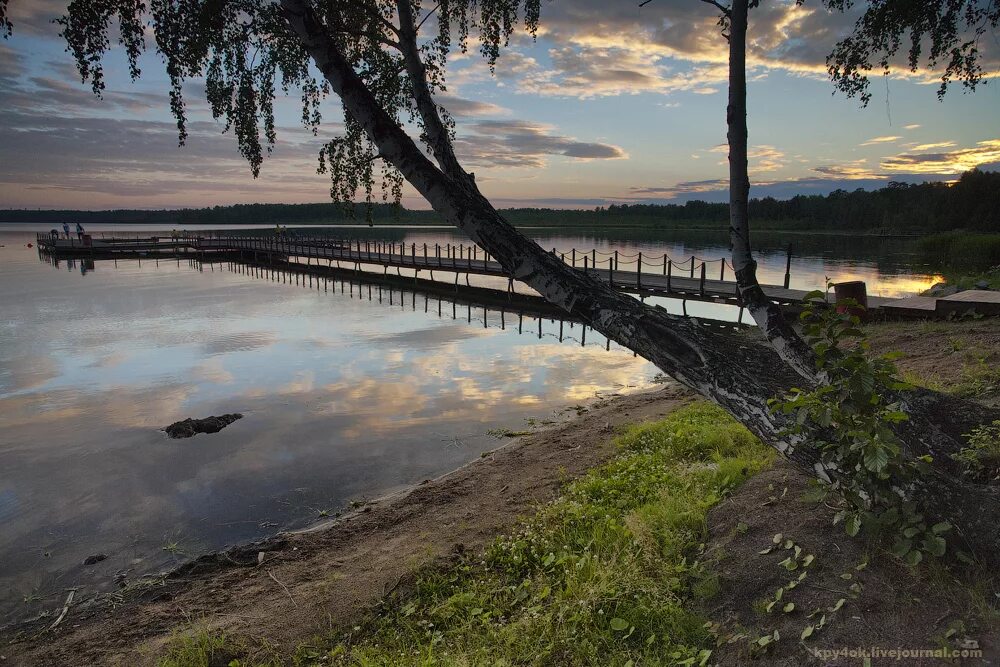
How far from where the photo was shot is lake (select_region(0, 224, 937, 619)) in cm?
775

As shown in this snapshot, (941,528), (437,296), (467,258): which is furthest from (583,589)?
(467,258)

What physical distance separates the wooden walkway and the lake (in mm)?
2297

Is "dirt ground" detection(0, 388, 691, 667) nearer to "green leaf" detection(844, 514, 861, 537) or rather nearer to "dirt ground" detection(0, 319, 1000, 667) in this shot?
"dirt ground" detection(0, 319, 1000, 667)

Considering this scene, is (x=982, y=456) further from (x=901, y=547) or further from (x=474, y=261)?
(x=474, y=261)

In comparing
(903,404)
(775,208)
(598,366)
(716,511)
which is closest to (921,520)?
(903,404)

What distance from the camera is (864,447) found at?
3.28 m

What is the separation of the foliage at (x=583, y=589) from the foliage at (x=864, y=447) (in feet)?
3.86

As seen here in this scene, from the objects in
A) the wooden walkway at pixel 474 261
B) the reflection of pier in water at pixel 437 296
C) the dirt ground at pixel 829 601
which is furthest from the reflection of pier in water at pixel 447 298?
the dirt ground at pixel 829 601

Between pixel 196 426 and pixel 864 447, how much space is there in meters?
11.8

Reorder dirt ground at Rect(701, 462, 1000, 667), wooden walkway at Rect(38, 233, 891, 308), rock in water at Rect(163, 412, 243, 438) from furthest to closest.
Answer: wooden walkway at Rect(38, 233, 891, 308)
rock in water at Rect(163, 412, 243, 438)
dirt ground at Rect(701, 462, 1000, 667)

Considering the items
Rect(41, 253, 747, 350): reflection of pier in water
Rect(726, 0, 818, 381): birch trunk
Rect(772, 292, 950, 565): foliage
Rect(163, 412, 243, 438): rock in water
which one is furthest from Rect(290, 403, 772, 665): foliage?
Rect(41, 253, 747, 350): reflection of pier in water

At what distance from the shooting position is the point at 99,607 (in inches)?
237

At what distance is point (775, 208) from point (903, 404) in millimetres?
131783

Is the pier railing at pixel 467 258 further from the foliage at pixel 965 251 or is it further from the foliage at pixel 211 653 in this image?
the foliage at pixel 211 653
